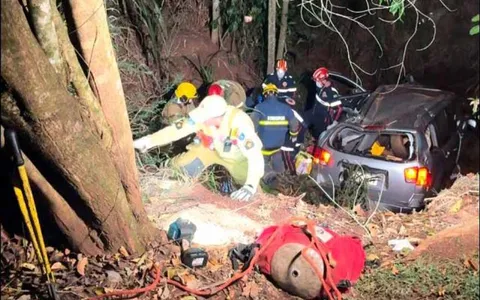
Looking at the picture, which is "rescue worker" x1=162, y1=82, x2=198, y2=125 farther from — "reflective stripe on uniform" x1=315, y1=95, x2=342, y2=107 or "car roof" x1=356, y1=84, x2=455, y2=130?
"reflective stripe on uniform" x1=315, y1=95, x2=342, y2=107

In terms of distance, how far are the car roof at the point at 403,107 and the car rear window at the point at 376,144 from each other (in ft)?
0.42

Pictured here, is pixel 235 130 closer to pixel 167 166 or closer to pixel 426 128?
pixel 167 166

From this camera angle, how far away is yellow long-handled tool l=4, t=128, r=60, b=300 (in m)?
2.65

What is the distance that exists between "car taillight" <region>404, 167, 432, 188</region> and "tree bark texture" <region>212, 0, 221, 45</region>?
365 centimetres

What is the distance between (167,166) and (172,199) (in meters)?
0.79

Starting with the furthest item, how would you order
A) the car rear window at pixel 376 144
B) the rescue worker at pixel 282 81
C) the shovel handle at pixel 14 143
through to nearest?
the rescue worker at pixel 282 81
the car rear window at pixel 376 144
the shovel handle at pixel 14 143

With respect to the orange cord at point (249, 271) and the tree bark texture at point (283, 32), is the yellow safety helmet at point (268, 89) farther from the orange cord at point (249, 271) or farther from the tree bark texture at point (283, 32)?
the orange cord at point (249, 271)

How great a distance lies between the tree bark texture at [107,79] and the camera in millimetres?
2996

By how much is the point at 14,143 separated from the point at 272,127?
3869mm

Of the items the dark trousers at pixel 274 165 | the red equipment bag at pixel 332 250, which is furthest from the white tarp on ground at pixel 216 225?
the dark trousers at pixel 274 165

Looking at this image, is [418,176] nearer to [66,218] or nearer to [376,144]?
[376,144]

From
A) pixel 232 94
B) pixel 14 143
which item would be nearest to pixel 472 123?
pixel 232 94

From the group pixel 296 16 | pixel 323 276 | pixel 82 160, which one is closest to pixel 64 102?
pixel 82 160

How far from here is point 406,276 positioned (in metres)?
3.43
